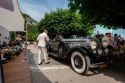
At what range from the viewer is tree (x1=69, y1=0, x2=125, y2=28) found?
7229 mm

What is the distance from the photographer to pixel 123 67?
9.40m

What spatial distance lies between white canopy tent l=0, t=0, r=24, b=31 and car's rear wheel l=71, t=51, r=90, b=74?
5.51m

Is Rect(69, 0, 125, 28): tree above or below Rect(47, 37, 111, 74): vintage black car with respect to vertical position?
above

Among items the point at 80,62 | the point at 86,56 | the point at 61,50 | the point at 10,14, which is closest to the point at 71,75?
the point at 80,62

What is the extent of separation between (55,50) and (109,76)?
3787mm

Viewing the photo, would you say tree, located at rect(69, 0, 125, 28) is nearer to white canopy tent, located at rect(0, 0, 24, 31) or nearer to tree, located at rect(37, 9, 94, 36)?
white canopy tent, located at rect(0, 0, 24, 31)

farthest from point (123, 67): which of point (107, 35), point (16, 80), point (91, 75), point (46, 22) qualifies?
point (46, 22)

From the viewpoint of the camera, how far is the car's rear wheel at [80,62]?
7499mm

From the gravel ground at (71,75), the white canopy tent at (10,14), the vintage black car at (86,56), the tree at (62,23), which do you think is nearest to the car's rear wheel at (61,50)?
the vintage black car at (86,56)

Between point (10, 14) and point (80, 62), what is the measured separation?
6.22m

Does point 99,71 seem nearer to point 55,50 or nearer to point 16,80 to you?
point 55,50

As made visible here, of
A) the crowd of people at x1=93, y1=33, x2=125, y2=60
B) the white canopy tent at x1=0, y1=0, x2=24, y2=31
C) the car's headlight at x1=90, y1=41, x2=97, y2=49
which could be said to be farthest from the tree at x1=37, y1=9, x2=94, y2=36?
the white canopy tent at x1=0, y1=0, x2=24, y2=31

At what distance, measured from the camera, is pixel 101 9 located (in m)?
7.85

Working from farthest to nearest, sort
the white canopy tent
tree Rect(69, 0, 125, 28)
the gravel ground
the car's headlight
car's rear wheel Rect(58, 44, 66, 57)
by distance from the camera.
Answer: car's rear wheel Rect(58, 44, 66, 57) → the car's headlight → tree Rect(69, 0, 125, 28) → the gravel ground → the white canopy tent
